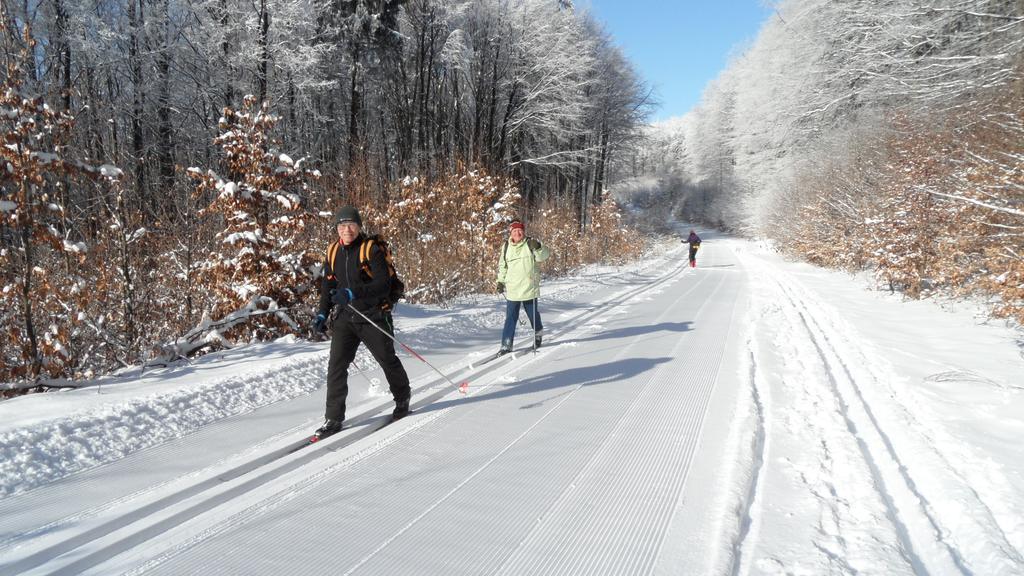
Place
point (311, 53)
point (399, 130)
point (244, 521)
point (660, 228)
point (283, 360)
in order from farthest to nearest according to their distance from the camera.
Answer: point (660, 228)
point (399, 130)
point (311, 53)
point (283, 360)
point (244, 521)

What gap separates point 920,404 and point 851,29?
1259 cm

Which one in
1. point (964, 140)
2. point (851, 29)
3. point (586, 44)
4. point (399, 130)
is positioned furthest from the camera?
point (586, 44)

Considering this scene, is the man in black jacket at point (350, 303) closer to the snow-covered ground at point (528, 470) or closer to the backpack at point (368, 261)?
the backpack at point (368, 261)

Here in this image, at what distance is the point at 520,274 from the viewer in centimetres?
715

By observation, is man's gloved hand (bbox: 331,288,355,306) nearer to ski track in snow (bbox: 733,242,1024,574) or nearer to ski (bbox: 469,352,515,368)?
ski (bbox: 469,352,515,368)

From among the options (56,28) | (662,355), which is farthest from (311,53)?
(662,355)

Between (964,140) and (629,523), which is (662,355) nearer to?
(629,523)

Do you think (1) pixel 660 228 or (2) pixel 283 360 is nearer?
(2) pixel 283 360

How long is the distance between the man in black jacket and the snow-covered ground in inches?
17.5

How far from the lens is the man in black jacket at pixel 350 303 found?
4066 millimetres

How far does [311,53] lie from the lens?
1617 cm

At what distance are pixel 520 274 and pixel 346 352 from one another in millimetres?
3401

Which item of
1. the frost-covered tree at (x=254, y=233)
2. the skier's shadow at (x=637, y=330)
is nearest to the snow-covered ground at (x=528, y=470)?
the frost-covered tree at (x=254, y=233)

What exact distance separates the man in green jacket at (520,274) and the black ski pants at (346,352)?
283cm
